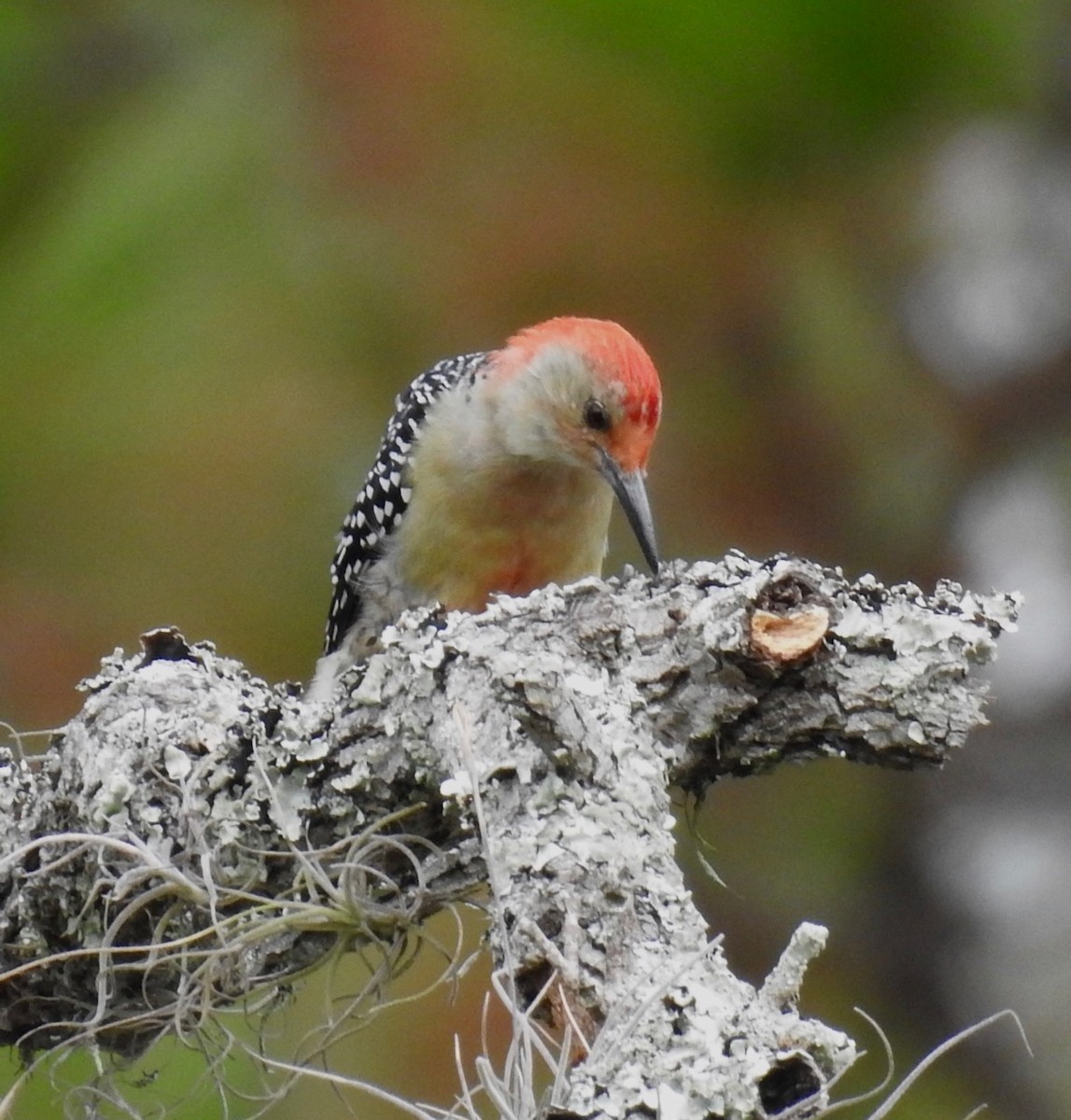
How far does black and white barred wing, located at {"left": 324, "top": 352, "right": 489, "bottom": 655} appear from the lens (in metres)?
3.54

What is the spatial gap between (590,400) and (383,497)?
0.56 meters

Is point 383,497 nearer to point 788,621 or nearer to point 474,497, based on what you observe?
point 474,497

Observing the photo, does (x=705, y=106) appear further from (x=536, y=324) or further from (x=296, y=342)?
(x=296, y=342)

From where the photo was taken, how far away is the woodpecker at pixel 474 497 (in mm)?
3506

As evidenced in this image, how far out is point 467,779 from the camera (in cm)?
180

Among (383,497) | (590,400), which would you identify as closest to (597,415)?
(590,400)

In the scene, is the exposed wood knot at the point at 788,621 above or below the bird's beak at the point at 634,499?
below

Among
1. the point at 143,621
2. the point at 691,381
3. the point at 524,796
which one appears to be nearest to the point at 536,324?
the point at 691,381

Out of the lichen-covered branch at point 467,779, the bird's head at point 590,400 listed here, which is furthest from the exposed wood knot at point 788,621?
the bird's head at point 590,400

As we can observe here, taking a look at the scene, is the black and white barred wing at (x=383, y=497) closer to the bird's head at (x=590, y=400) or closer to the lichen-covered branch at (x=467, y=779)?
the bird's head at (x=590, y=400)

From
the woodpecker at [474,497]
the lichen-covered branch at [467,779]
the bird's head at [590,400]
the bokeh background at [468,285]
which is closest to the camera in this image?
Answer: the lichen-covered branch at [467,779]

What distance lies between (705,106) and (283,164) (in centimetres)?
83

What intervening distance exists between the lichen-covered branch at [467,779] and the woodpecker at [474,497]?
1248 millimetres

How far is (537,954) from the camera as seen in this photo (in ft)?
5.30
